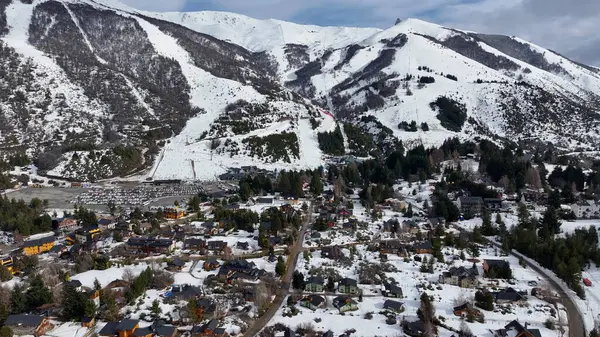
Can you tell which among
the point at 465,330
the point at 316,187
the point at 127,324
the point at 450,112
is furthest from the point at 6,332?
the point at 450,112

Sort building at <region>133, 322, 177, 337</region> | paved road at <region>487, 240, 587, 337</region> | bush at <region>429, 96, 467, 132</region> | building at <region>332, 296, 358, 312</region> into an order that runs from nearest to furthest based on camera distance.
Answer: building at <region>133, 322, 177, 337</region> → paved road at <region>487, 240, 587, 337</region> → building at <region>332, 296, 358, 312</region> → bush at <region>429, 96, 467, 132</region>

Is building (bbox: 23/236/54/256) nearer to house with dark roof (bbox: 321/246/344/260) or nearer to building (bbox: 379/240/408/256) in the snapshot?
house with dark roof (bbox: 321/246/344/260)

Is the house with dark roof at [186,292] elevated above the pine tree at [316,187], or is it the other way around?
the pine tree at [316,187]

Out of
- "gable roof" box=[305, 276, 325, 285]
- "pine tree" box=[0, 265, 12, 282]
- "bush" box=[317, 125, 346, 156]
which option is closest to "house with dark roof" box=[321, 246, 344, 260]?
"gable roof" box=[305, 276, 325, 285]

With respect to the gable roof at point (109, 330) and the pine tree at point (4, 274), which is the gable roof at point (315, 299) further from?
the pine tree at point (4, 274)

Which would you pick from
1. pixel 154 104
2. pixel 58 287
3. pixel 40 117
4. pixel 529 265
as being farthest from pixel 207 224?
pixel 154 104

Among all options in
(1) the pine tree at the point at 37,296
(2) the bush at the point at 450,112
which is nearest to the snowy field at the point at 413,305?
(1) the pine tree at the point at 37,296

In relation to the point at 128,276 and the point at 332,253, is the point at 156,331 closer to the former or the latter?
the point at 128,276
